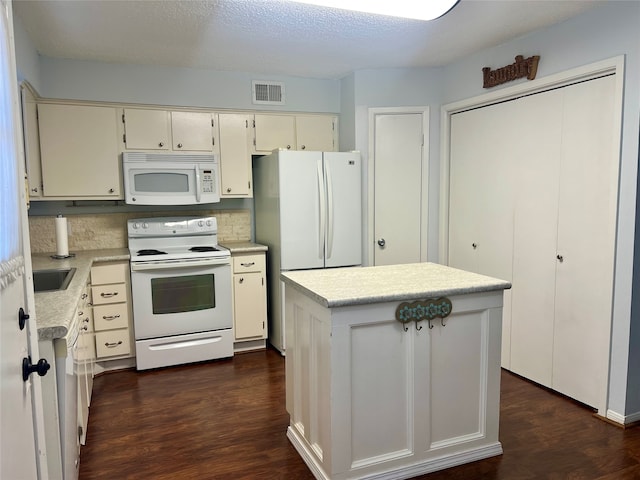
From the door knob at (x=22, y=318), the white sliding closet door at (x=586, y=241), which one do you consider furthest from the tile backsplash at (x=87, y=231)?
the white sliding closet door at (x=586, y=241)

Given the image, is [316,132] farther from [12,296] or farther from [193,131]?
[12,296]

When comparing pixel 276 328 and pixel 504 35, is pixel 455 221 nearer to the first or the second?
pixel 504 35

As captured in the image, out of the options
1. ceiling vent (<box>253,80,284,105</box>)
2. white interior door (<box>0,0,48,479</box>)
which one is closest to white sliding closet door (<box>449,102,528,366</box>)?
ceiling vent (<box>253,80,284,105</box>)

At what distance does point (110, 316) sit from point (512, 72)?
11.3 ft

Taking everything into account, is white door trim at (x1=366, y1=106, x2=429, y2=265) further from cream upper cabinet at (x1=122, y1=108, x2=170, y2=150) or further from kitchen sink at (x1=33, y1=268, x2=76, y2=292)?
kitchen sink at (x1=33, y1=268, x2=76, y2=292)

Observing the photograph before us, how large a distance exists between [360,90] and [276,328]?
2.19m

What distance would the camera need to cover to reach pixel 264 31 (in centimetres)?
305

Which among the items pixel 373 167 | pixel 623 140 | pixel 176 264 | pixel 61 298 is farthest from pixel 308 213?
pixel 623 140

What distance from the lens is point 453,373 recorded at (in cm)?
221

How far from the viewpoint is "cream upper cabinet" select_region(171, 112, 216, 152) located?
3.89 meters

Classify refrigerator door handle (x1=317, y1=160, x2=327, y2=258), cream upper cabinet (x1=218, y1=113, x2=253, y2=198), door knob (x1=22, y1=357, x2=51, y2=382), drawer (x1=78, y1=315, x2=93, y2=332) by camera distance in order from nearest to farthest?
1. door knob (x1=22, y1=357, x2=51, y2=382)
2. drawer (x1=78, y1=315, x2=93, y2=332)
3. refrigerator door handle (x1=317, y1=160, x2=327, y2=258)
4. cream upper cabinet (x1=218, y1=113, x2=253, y2=198)

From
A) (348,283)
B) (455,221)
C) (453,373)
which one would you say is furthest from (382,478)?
(455,221)

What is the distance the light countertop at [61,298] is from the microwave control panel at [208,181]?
2.74 feet

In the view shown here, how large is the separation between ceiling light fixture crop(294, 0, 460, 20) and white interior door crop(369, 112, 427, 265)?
1.93 meters
